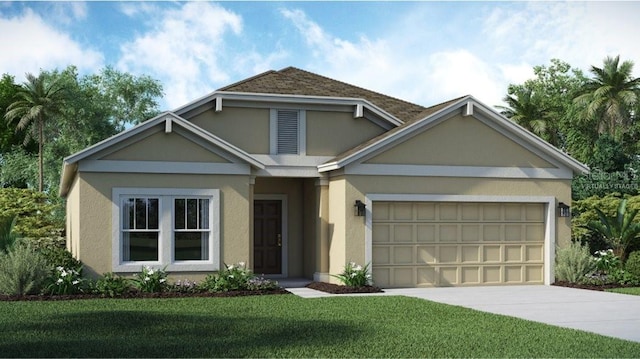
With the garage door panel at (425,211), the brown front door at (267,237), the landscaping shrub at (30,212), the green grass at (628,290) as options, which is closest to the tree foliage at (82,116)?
the landscaping shrub at (30,212)

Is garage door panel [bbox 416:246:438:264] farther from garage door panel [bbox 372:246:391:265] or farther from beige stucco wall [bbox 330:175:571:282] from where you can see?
beige stucco wall [bbox 330:175:571:282]

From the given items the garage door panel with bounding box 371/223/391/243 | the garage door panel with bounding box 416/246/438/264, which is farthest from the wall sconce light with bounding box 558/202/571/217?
the garage door panel with bounding box 371/223/391/243

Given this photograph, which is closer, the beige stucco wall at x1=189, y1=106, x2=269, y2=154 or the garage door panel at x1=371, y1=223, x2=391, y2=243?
the garage door panel at x1=371, y1=223, x2=391, y2=243

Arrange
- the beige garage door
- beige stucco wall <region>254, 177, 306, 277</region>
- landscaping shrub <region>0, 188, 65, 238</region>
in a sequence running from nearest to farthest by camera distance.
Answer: the beige garage door, beige stucco wall <region>254, 177, 306, 277</region>, landscaping shrub <region>0, 188, 65, 238</region>

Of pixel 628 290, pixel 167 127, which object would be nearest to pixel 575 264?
pixel 628 290

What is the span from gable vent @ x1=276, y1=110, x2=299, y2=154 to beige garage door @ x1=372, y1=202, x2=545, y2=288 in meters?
2.89

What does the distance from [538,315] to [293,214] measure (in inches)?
365

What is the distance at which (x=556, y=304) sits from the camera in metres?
16.1

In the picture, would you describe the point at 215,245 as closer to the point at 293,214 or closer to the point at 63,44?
the point at 293,214

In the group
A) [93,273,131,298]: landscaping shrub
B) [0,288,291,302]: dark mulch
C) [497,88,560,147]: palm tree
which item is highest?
[497,88,560,147]: palm tree

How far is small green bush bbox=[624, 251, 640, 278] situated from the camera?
67.7 feet

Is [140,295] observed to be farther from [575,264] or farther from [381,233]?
[575,264]

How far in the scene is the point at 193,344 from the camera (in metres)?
10.7

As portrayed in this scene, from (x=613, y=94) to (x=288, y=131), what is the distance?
31.1 m
